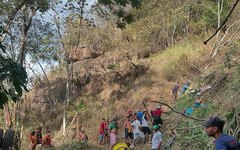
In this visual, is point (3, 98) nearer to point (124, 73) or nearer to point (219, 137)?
point (219, 137)

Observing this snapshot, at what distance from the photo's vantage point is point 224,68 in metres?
11.9

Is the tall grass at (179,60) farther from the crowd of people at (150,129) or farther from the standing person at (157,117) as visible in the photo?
the standing person at (157,117)

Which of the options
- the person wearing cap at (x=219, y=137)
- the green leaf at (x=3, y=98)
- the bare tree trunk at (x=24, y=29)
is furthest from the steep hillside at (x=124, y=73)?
the person wearing cap at (x=219, y=137)

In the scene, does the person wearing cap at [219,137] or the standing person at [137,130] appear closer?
the person wearing cap at [219,137]

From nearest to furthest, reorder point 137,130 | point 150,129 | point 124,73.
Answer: point 137,130 < point 150,129 < point 124,73

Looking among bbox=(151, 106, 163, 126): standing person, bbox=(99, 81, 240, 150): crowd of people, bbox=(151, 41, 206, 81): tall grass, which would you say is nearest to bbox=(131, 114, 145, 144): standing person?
bbox=(99, 81, 240, 150): crowd of people

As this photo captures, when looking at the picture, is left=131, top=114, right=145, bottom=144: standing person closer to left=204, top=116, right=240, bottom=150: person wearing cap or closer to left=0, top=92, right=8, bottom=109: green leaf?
left=0, top=92, right=8, bottom=109: green leaf


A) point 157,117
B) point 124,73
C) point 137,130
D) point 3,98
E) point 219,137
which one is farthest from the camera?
point 124,73

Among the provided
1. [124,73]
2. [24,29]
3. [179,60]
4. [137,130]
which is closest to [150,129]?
[137,130]

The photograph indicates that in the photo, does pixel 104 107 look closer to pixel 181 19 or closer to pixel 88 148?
pixel 181 19

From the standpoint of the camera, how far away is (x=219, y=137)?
13.6 ft

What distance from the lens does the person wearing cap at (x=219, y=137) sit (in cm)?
411

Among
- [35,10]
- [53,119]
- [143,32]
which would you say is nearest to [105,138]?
[35,10]

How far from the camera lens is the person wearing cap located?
4105 millimetres
